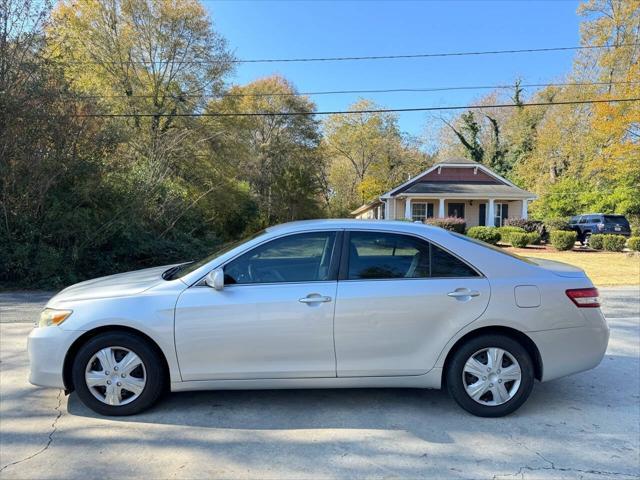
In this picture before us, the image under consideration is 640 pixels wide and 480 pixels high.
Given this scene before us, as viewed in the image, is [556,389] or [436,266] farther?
[556,389]

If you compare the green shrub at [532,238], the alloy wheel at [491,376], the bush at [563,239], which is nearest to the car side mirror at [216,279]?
the alloy wheel at [491,376]

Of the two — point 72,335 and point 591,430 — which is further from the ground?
point 72,335

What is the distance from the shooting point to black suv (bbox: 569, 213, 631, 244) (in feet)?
83.8

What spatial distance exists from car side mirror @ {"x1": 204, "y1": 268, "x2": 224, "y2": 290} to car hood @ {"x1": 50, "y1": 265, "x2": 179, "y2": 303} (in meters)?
0.55

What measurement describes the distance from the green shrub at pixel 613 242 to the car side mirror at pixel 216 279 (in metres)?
22.7

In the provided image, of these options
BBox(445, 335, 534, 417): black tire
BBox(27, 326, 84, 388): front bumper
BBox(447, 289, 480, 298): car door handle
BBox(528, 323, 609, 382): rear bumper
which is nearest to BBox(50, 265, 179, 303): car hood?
BBox(27, 326, 84, 388): front bumper

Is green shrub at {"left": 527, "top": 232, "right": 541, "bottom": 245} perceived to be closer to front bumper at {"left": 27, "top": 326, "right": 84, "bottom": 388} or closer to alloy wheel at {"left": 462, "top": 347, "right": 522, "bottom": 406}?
alloy wheel at {"left": 462, "top": 347, "right": 522, "bottom": 406}

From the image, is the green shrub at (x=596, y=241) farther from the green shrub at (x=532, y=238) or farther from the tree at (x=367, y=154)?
the tree at (x=367, y=154)

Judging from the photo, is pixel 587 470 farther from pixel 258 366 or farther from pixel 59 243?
pixel 59 243

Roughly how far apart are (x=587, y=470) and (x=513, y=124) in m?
49.7

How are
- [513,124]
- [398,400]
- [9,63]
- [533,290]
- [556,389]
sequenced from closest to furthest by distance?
[533,290]
[398,400]
[556,389]
[9,63]
[513,124]

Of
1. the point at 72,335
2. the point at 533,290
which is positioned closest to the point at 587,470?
the point at 533,290

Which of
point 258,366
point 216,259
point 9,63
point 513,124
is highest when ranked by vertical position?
point 513,124

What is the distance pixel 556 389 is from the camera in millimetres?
4355
